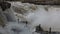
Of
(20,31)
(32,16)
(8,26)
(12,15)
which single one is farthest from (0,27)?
(32,16)

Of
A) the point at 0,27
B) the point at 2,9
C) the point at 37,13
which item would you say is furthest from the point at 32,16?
the point at 0,27

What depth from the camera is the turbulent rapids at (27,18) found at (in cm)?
133

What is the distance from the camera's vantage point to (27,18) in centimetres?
159

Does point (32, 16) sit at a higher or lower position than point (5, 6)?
lower

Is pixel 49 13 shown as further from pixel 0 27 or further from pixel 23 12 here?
pixel 0 27

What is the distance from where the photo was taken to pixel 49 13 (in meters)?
1.78

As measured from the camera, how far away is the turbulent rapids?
4.37 feet

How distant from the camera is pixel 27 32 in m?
1.28

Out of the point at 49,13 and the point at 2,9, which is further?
the point at 49,13

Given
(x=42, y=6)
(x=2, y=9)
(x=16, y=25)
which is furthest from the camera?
(x=42, y=6)

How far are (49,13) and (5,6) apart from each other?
530 millimetres

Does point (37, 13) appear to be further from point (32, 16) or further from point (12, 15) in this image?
point (12, 15)

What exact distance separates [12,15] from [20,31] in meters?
0.36

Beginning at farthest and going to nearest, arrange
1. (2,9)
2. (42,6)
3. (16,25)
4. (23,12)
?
(42,6), (23,12), (2,9), (16,25)
